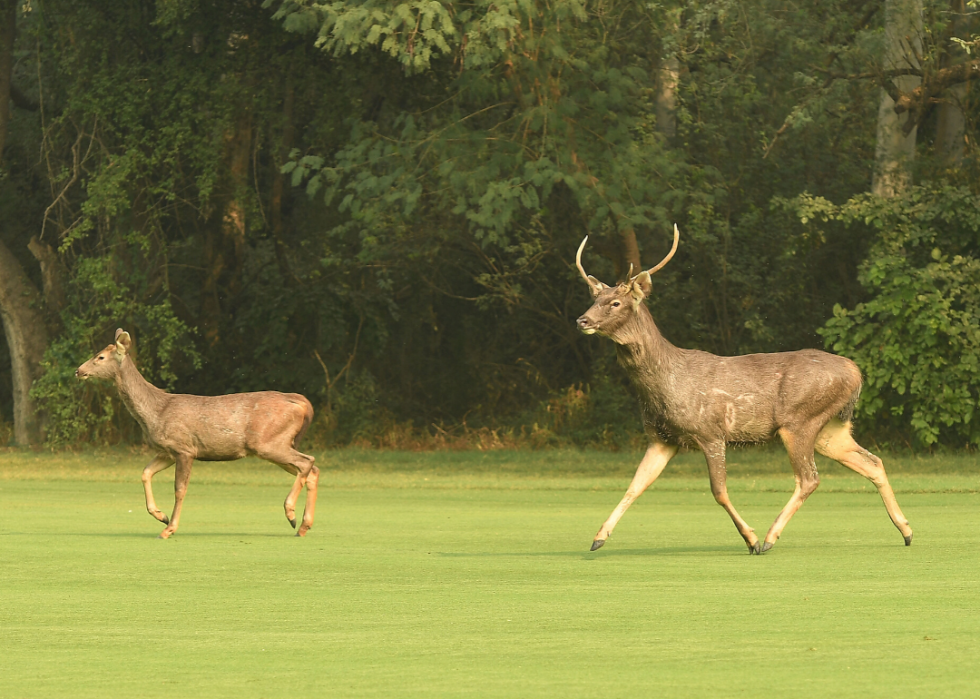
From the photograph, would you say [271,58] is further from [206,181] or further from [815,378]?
[815,378]

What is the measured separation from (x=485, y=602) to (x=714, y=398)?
3.98m

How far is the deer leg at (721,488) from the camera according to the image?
12969 mm

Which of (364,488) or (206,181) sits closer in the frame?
(364,488)

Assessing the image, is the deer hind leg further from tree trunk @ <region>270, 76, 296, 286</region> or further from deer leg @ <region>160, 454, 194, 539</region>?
tree trunk @ <region>270, 76, 296, 286</region>

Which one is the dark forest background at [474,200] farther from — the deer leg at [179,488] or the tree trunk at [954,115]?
the deer leg at [179,488]

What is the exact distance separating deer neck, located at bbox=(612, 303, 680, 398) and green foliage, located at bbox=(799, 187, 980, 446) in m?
13.8

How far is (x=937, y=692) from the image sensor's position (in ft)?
22.4

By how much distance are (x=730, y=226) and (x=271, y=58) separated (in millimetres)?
9283

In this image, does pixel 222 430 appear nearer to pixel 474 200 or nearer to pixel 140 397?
pixel 140 397

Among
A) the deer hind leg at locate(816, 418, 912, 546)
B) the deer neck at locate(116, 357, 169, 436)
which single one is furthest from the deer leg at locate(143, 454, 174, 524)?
the deer hind leg at locate(816, 418, 912, 546)

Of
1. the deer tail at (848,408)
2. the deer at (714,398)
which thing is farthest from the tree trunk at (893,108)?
the deer at (714,398)

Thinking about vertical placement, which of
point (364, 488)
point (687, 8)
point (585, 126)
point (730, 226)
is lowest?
point (364, 488)

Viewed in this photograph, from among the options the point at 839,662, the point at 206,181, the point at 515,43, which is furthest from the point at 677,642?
the point at 206,181

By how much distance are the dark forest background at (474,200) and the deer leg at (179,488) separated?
10202 mm
